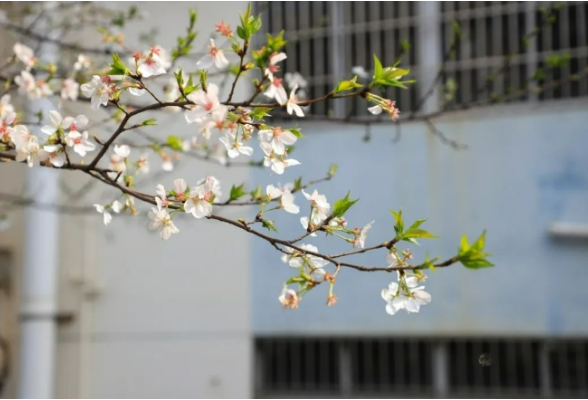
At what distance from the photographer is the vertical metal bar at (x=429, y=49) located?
5047mm

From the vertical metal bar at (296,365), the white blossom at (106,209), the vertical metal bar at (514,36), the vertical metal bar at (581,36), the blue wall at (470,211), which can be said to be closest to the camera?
the white blossom at (106,209)

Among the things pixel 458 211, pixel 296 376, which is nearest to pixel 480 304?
pixel 458 211

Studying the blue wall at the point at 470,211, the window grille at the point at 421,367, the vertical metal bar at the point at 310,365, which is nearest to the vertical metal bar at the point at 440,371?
the window grille at the point at 421,367

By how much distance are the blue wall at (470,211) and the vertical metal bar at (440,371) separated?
136mm

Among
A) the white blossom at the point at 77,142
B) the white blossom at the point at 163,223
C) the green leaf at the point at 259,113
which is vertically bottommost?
the white blossom at the point at 163,223

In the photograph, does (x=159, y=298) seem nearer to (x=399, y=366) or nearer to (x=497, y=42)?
(x=399, y=366)

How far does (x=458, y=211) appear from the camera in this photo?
488 centimetres

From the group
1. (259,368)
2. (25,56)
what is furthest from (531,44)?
(25,56)

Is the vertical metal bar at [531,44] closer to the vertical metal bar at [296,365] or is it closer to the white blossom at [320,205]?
the vertical metal bar at [296,365]

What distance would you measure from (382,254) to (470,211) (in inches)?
22.7

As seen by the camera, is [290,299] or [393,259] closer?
[393,259]

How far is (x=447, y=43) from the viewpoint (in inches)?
200

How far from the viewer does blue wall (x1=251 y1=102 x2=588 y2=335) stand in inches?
184

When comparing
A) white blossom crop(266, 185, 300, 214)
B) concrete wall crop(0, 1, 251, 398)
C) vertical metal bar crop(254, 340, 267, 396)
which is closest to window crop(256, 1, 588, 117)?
concrete wall crop(0, 1, 251, 398)
